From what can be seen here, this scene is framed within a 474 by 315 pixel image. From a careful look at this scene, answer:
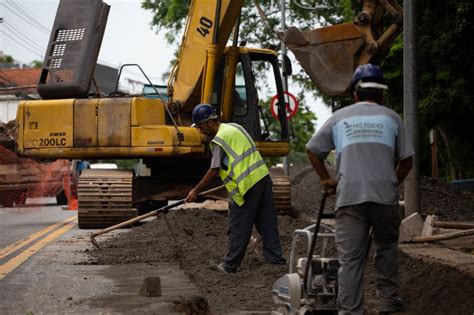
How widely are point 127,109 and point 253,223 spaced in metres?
7.23

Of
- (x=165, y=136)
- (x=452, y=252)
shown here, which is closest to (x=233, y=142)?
(x=452, y=252)

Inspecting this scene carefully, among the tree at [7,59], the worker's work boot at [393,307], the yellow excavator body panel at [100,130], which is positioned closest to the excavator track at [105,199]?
the yellow excavator body panel at [100,130]

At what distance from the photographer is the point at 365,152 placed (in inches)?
312

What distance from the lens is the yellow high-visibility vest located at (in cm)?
1223

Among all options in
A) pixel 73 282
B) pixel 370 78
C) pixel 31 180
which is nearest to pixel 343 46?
pixel 73 282

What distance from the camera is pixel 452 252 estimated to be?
13508mm

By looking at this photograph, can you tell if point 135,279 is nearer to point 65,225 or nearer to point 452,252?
point 452,252

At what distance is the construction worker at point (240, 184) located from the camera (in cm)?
1220

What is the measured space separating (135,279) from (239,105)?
9.19m

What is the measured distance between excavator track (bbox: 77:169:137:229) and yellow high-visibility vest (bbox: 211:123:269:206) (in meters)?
8.07

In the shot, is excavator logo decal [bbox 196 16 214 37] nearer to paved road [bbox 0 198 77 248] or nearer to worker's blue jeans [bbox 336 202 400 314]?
paved road [bbox 0 198 77 248]

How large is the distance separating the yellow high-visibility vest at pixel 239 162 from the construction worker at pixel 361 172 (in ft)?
13.3

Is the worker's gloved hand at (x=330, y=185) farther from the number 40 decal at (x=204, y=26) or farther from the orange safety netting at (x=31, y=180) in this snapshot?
the orange safety netting at (x=31, y=180)

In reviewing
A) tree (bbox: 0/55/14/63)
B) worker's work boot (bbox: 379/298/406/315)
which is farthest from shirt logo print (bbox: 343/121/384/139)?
tree (bbox: 0/55/14/63)
